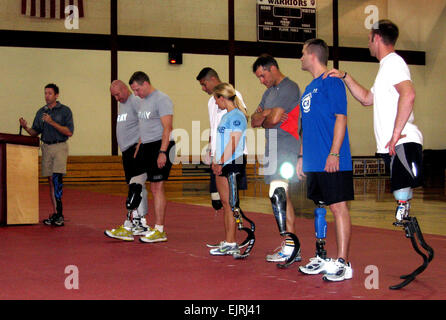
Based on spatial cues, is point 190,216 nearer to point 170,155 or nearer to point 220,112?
point 170,155

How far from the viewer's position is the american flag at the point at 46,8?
634 inches

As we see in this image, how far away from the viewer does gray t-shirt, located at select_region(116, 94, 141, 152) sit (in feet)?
19.5

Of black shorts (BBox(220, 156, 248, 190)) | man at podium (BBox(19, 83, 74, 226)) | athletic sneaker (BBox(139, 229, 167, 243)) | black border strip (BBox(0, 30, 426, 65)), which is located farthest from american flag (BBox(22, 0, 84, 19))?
black shorts (BBox(220, 156, 248, 190))

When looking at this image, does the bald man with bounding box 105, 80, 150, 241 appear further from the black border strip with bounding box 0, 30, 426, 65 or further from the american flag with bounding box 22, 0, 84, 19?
the black border strip with bounding box 0, 30, 426, 65

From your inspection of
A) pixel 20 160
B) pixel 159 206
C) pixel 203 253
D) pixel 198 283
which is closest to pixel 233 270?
pixel 198 283

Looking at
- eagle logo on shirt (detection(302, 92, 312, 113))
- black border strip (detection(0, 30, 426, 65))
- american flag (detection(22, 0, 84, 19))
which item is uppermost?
american flag (detection(22, 0, 84, 19))

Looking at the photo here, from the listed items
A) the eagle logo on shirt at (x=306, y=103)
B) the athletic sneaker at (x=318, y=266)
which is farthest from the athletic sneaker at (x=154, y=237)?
the eagle logo on shirt at (x=306, y=103)

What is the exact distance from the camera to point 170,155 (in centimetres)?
559

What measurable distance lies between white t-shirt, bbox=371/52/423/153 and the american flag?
47.2 ft

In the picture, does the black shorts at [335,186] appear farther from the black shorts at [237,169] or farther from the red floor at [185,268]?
the black shorts at [237,169]

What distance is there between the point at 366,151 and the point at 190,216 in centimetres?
1341

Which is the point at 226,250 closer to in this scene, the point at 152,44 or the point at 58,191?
the point at 58,191

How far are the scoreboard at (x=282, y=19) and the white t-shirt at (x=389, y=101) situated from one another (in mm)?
15376

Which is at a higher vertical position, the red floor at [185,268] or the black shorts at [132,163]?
the black shorts at [132,163]
